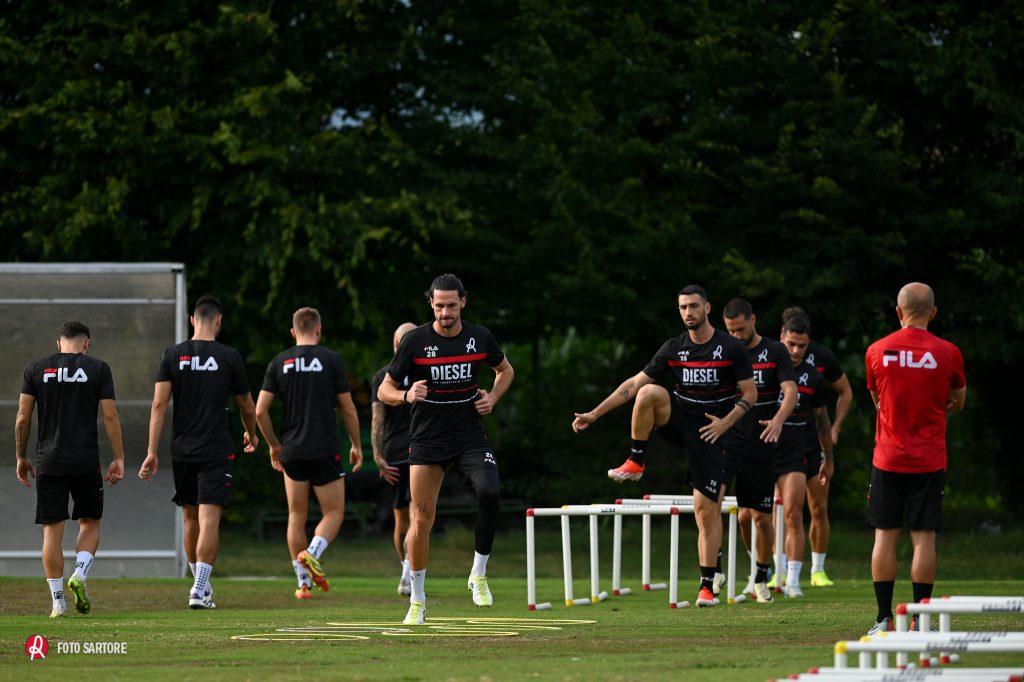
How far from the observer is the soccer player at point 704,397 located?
12219 millimetres

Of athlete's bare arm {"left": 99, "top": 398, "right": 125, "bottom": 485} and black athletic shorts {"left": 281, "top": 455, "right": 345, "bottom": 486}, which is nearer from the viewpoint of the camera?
athlete's bare arm {"left": 99, "top": 398, "right": 125, "bottom": 485}

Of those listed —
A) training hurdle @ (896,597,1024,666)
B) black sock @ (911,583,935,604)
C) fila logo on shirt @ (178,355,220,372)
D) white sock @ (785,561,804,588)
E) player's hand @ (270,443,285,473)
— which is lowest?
white sock @ (785,561,804,588)

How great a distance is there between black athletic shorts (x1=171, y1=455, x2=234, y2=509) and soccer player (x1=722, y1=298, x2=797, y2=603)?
13.3ft

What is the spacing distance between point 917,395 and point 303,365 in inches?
230

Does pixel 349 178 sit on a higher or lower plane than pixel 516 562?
higher

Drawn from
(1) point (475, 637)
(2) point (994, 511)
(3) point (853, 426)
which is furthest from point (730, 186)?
(1) point (475, 637)

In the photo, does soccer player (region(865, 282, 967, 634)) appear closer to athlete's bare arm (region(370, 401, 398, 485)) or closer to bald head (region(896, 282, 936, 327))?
bald head (region(896, 282, 936, 327))

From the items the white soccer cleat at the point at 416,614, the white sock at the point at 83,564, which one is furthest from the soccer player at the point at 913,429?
the white sock at the point at 83,564

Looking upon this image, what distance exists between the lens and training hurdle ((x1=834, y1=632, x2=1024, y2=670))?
6.67 m

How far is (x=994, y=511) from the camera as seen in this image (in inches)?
938

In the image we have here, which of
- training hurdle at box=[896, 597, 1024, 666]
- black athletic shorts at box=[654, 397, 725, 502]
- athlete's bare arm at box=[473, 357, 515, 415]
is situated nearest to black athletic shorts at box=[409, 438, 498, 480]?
athlete's bare arm at box=[473, 357, 515, 415]

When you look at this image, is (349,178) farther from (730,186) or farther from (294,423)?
(294,423)

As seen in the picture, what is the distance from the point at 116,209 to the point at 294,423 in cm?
815

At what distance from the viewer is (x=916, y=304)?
386 inches
